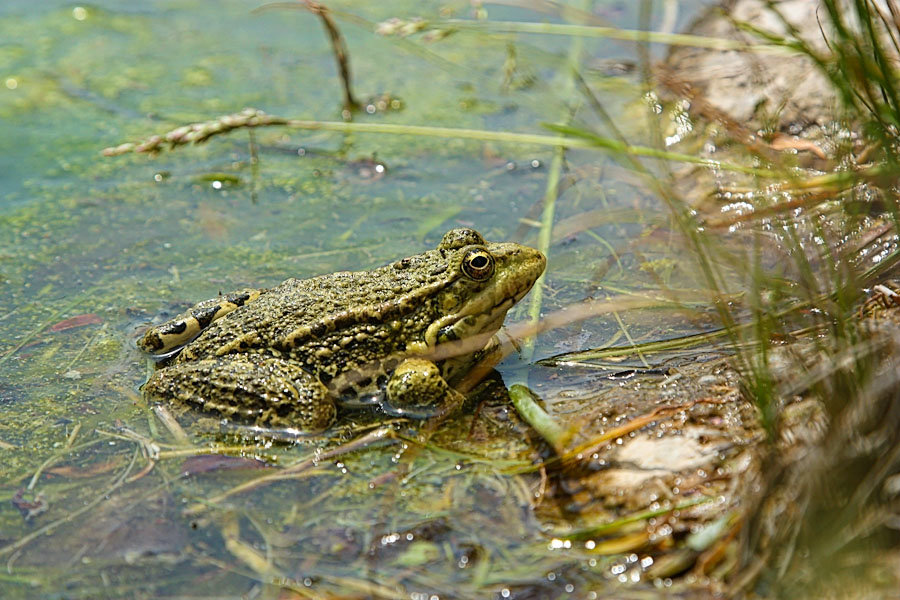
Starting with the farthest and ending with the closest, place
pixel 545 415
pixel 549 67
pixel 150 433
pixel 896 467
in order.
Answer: pixel 549 67 < pixel 150 433 < pixel 545 415 < pixel 896 467

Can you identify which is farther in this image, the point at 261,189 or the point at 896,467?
the point at 261,189

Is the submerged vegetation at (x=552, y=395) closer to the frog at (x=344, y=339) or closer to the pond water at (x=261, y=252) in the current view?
the pond water at (x=261, y=252)

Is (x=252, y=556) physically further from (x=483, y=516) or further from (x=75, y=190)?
(x=75, y=190)

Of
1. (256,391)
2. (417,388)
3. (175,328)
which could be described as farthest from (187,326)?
(417,388)

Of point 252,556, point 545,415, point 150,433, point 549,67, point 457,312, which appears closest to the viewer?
point 252,556

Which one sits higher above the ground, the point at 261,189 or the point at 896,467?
the point at 896,467

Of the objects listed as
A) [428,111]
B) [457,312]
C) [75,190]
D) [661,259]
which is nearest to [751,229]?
[661,259]

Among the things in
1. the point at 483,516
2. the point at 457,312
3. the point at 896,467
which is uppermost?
the point at 896,467
